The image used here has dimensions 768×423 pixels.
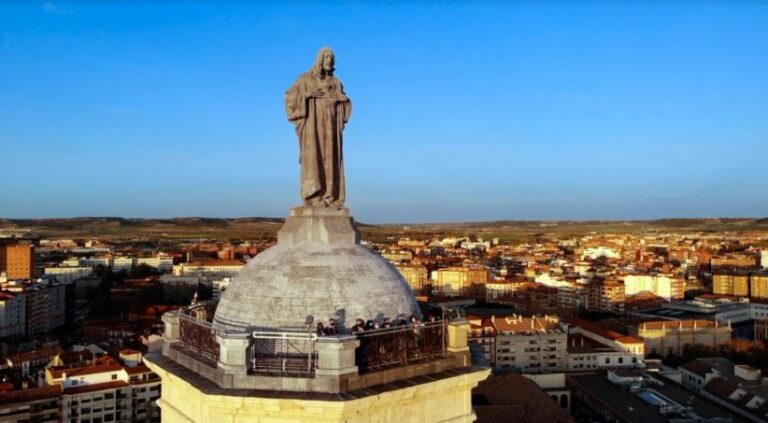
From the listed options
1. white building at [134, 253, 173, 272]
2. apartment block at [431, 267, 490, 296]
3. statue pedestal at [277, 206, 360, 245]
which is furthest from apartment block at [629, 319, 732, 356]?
white building at [134, 253, 173, 272]

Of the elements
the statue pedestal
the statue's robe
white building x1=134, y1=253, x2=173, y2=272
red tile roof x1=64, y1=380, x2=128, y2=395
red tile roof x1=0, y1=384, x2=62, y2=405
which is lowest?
red tile roof x1=64, y1=380, x2=128, y2=395

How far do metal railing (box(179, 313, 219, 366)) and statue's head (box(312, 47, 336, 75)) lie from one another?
3.53m

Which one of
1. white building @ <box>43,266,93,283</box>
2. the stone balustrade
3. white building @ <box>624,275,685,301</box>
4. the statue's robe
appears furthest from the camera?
white building @ <box>43,266,93,283</box>

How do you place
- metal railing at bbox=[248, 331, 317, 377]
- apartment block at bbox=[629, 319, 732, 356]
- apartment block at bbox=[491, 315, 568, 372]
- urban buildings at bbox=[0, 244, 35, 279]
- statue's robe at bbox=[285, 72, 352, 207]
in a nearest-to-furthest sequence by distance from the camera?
metal railing at bbox=[248, 331, 317, 377], statue's robe at bbox=[285, 72, 352, 207], apartment block at bbox=[491, 315, 568, 372], apartment block at bbox=[629, 319, 732, 356], urban buildings at bbox=[0, 244, 35, 279]

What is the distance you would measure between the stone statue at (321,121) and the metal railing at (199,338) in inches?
80.4

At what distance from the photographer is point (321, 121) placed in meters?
8.71

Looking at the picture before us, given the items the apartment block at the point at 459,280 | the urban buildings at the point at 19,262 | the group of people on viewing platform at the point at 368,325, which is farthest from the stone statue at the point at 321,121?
the urban buildings at the point at 19,262

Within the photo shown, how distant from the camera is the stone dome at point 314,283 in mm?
7305

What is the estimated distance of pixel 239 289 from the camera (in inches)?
307

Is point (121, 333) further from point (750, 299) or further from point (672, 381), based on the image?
point (750, 299)

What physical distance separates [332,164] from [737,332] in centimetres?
11180

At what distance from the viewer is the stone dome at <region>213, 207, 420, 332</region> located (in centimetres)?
730

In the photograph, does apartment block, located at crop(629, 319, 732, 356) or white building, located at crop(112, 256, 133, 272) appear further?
white building, located at crop(112, 256, 133, 272)

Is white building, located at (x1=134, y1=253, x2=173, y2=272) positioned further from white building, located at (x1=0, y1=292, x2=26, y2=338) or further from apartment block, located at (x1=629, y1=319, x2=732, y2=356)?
apartment block, located at (x1=629, y1=319, x2=732, y2=356)
